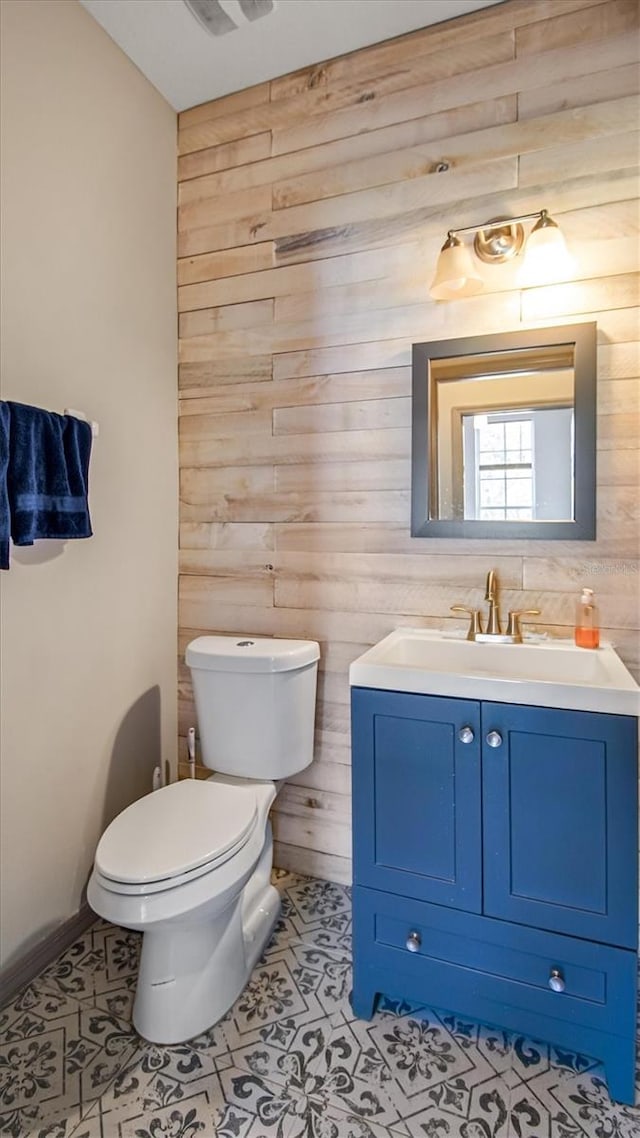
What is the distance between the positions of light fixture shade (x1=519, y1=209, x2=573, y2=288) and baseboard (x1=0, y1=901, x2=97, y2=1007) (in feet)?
7.34

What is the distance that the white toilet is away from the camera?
4.17ft

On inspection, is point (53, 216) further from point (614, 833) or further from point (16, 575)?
point (614, 833)

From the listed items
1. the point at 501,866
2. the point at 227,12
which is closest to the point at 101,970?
the point at 501,866

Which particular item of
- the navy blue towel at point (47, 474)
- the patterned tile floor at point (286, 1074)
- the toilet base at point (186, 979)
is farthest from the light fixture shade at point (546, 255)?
the patterned tile floor at point (286, 1074)

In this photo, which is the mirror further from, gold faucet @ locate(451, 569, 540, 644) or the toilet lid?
the toilet lid

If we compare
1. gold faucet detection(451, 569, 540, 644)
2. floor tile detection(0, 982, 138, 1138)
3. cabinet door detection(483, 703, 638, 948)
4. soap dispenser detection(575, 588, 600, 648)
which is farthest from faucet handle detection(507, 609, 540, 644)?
floor tile detection(0, 982, 138, 1138)

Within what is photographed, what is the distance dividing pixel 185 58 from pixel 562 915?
8.57ft

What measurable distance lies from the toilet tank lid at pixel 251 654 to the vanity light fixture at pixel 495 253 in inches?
44.0

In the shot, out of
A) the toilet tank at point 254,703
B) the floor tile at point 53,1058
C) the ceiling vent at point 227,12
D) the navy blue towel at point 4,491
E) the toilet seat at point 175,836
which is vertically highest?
the ceiling vent at point 227,12

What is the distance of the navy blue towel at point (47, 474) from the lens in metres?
1.44

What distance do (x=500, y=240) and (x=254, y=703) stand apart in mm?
1485

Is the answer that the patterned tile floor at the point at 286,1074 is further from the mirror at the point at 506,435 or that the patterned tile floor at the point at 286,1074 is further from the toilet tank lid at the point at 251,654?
the mirror at the point at 506,435

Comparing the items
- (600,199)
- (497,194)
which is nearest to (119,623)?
(497,194)

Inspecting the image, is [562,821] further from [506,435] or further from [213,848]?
[506,435]
